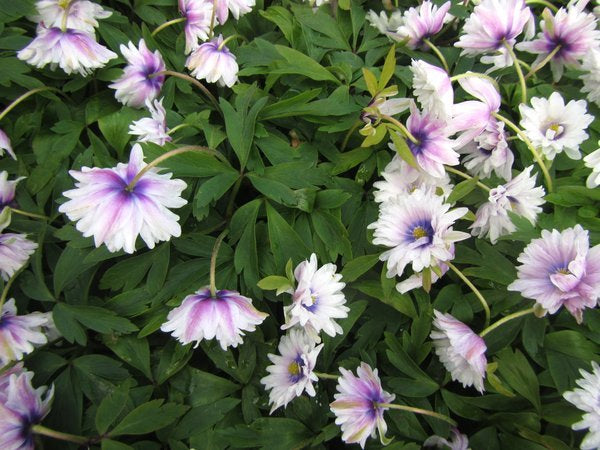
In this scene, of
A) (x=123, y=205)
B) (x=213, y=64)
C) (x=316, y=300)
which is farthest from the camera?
(x=213, y=64)

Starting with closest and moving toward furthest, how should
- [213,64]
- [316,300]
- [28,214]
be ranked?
[316,300]
[28,214]
[213,64]

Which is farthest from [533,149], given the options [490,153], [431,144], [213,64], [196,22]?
[196,22]

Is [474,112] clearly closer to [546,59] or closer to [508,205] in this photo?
[508,205]

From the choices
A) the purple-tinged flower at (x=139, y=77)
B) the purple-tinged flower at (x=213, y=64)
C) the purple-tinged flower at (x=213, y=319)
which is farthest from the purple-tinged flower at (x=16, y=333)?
the purple-tinged flower at (x=213, y=64)

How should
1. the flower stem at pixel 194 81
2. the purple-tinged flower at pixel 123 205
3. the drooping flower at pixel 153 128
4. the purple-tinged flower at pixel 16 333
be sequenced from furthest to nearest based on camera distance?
the flower stem at pixel 194 81 → the drooping flower at pixel 153 128 → the purple-tinged flower at pixel 16 333 → the purple-tinged flower at pixel 123 205

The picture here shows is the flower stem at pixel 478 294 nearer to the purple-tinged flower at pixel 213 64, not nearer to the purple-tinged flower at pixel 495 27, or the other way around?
the purple-tinged flower at pixel 495 27

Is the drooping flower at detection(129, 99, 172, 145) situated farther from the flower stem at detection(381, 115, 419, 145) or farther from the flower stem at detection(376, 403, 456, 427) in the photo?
the flower stem at detection(376, 403, 456, 427)
